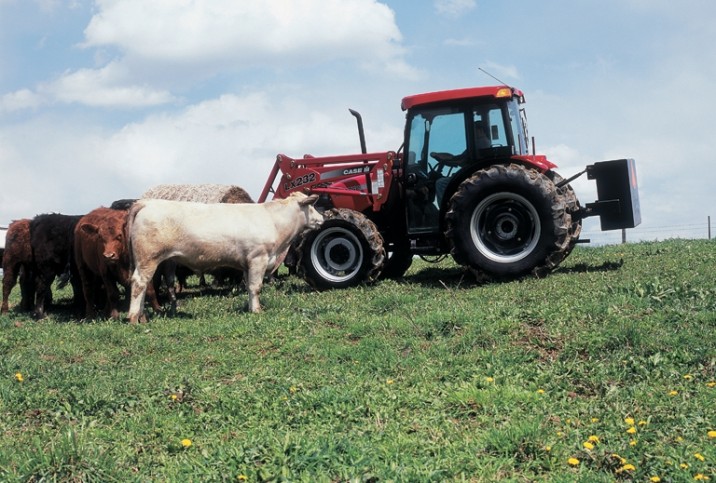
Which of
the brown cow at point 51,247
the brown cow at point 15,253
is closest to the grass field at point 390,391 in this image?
the brown cow at point 51,247

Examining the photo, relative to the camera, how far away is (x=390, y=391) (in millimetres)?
6566

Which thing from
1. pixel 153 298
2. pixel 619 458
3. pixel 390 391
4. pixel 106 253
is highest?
pixel 106 253

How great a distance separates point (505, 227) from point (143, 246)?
202 inches

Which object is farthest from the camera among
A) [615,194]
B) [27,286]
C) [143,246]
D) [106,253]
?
[27,286]

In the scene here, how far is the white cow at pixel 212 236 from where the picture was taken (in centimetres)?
1071

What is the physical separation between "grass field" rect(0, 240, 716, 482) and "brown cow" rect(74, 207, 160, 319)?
139 cm

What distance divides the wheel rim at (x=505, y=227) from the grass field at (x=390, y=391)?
1.11 metres

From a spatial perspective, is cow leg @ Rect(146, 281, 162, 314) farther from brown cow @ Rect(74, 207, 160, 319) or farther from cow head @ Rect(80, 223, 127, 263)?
cow head @ Rect(80, 223, 127, 263)

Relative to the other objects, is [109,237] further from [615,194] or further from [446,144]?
[615,194]

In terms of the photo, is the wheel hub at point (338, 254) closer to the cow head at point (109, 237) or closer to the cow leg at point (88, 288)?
the cow head at point (109, 237)

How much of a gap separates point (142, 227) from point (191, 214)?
705mm

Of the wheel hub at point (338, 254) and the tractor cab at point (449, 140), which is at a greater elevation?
the tractor cab at point (449, 140)

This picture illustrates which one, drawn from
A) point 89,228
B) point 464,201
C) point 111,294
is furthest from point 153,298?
point 464,201

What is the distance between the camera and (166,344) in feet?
28.8
